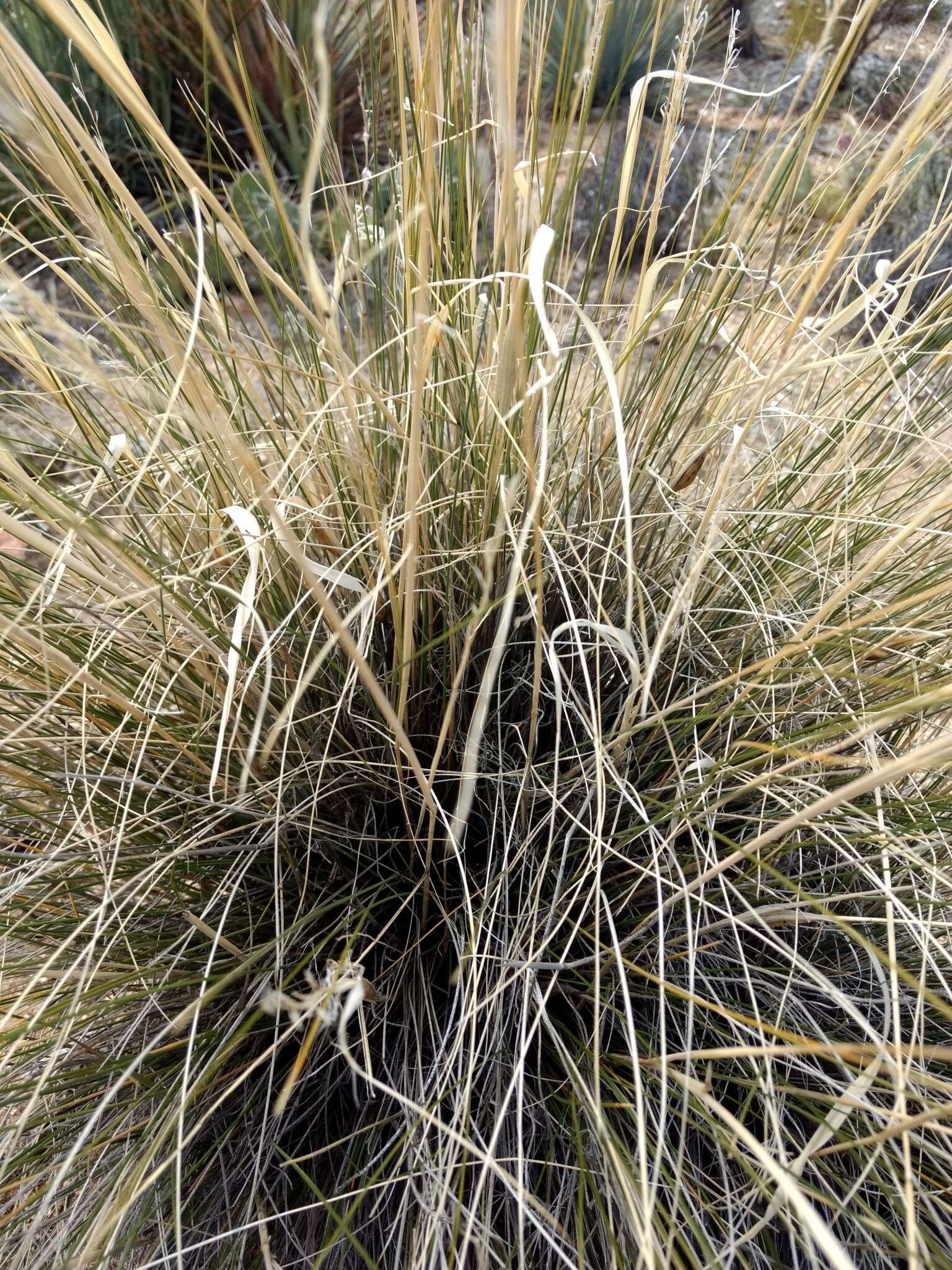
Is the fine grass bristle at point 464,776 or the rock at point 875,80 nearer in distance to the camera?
the fine grass bristle at point 464,776

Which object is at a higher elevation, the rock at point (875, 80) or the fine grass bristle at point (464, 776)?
the rock at point (875, 80)

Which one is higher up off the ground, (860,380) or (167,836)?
(860,380)

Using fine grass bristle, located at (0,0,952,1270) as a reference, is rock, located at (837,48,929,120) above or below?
above

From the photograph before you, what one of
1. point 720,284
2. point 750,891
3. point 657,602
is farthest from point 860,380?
point 750,891

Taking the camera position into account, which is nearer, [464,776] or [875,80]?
[464,776]

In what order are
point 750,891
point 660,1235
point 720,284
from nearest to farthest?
point 660,1235 < point 750,891 < point 720,284

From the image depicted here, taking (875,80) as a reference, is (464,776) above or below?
below

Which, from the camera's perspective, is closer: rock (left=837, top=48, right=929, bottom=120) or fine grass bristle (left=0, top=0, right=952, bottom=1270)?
fine grass bristle (left=0, top=0, right=952, bottom=1270)

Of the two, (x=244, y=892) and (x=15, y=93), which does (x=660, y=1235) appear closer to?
(x=244, y=892)
